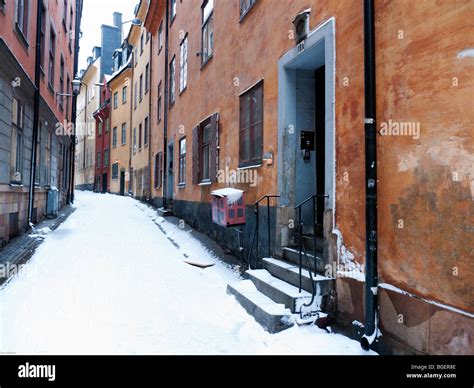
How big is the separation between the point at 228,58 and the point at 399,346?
22.3ft

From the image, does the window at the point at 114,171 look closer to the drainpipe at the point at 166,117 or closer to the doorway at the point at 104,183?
the doorway at the point at 104,183

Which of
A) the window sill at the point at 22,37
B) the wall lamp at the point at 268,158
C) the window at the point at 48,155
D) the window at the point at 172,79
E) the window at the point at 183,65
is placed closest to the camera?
the wall lamp at the point at 268,158

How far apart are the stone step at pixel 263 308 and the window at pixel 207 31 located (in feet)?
21.6

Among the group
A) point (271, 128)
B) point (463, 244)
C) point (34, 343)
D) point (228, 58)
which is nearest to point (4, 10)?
point (228, 58)

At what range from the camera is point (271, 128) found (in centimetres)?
621

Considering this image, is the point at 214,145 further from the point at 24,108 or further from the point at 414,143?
the point at 414,143

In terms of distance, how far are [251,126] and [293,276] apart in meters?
3.21

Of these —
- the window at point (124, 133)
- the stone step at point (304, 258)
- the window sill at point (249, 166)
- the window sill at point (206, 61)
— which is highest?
the window at point (124, 133)

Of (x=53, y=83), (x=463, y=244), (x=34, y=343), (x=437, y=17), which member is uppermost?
(x=53, y=83)

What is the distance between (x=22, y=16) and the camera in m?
9.16

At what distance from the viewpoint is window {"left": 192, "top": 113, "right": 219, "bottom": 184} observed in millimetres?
9219

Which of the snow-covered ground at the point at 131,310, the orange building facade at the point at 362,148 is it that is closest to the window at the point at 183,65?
the orange building facade at the point at 362,148

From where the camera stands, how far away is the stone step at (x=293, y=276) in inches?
171

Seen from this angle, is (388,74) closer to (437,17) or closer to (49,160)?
(437,17)
